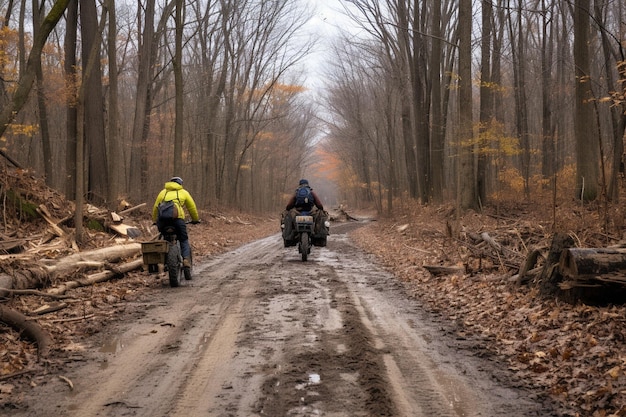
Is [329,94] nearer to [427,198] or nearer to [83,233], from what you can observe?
[427,198]

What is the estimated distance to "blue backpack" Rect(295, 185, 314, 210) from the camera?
→ 13.2m

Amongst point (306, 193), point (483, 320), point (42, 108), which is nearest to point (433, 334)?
point (483, 320)

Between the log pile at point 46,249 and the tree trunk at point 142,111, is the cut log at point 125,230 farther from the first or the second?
the tree trunk at point 142,111

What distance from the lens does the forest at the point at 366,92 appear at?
1560cm

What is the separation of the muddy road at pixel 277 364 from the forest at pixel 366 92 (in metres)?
4.54

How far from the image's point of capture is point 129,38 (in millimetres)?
29578

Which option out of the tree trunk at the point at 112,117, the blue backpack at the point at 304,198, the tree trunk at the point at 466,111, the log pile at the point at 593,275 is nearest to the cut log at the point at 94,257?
the blue backpack at the point at 304,198

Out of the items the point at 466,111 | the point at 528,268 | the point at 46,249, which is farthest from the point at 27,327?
the point at 466,111

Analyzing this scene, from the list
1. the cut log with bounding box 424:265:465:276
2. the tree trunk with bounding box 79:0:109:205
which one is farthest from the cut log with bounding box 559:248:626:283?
the tree trunk with bounding box 79:0:109:205

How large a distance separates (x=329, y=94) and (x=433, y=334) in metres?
37.1

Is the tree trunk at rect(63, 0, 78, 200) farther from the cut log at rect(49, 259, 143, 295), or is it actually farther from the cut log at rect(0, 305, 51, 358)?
the cut log at rect(0, 305, 51, 358)

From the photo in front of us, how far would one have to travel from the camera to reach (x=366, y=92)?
123 feet

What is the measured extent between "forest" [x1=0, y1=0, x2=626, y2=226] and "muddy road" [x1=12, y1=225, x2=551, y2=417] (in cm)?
454

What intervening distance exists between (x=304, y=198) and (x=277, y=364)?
8.60 meters
